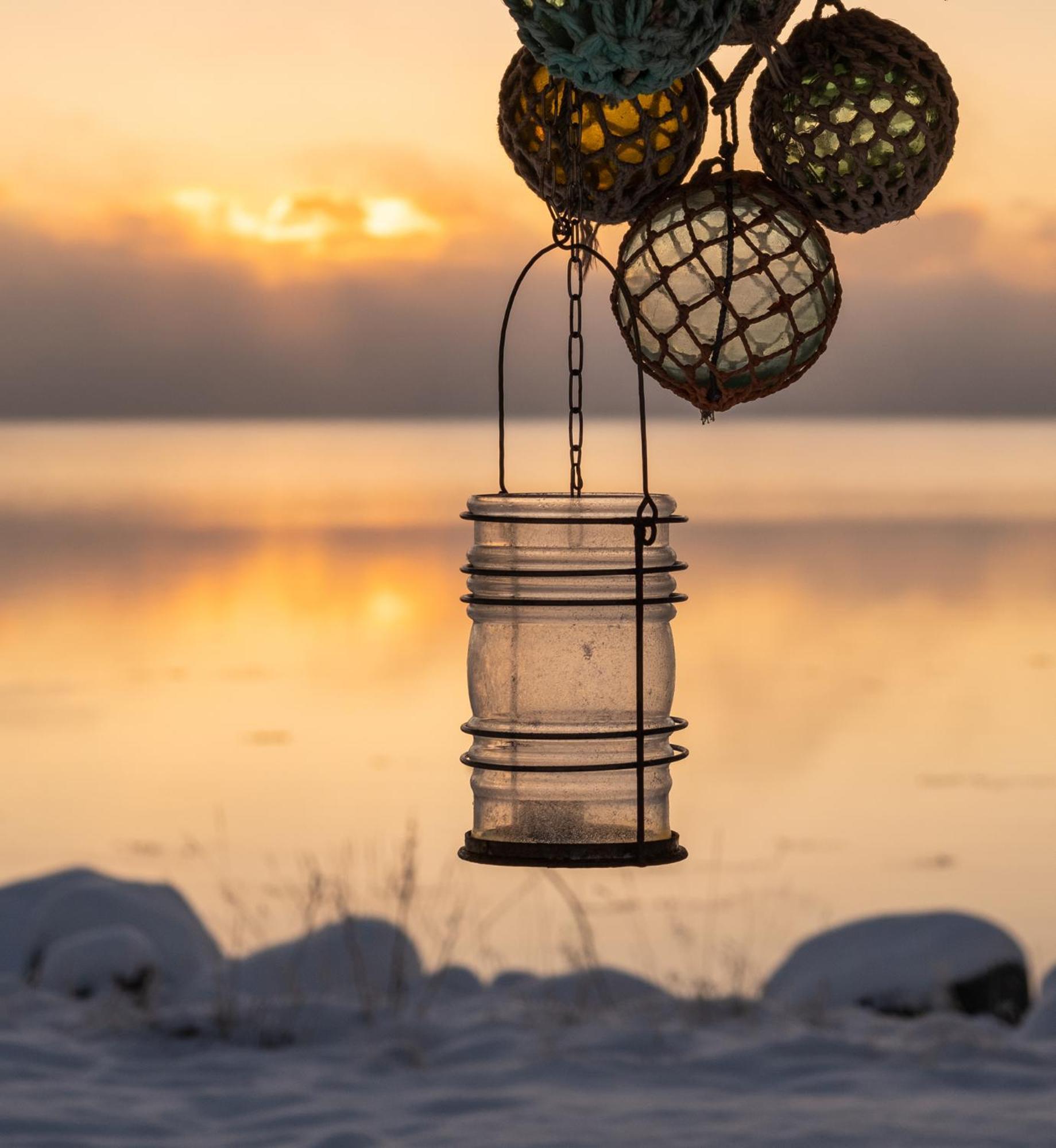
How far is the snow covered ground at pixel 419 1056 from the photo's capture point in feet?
17.0

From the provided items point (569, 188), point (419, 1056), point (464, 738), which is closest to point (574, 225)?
point (569, 188)

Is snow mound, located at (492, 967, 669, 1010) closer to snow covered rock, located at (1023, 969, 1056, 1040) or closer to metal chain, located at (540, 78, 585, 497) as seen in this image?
snow covered rock, located at (1023, 969, 1056, 1040)

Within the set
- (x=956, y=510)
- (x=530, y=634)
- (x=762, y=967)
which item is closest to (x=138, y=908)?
(x=762, y=967)

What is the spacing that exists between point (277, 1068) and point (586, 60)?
4.39 metres

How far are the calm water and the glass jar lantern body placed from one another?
4.43 meters

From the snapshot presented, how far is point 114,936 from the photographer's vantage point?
611cm

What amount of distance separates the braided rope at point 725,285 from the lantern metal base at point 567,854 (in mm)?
490

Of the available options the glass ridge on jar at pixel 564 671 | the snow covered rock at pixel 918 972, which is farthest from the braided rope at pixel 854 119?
the snow covered rock at pixel 918 972

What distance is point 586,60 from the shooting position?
1759mm

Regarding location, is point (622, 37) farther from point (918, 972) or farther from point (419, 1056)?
point (918, 972)

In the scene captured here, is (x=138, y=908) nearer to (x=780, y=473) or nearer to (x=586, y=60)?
(x=586, y=60)

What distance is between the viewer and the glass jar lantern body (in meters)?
2.09

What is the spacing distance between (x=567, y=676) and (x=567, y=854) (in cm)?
22

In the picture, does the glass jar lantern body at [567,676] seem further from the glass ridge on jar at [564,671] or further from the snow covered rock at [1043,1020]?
the snow covered rock at [1043,1020]
